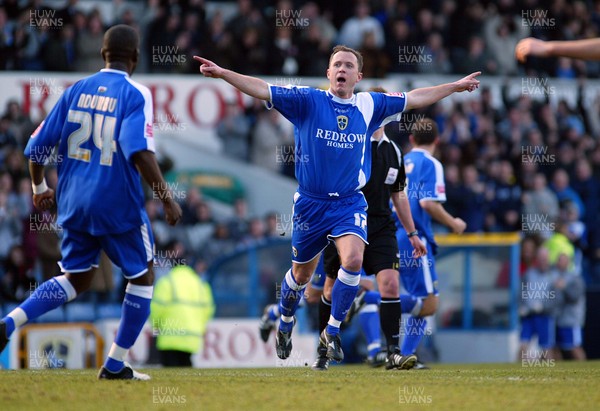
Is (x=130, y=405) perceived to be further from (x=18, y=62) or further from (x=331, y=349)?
(x=18, y=62)

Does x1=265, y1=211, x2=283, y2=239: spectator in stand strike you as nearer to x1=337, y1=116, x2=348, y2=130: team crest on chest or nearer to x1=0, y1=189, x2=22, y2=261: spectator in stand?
x1=0, y1=189, x2=22, y2=261: spectator in stand

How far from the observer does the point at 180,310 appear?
1412cm

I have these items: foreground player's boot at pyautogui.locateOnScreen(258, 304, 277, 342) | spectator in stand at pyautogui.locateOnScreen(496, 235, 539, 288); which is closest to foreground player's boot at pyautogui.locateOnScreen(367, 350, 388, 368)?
foreground player's boot at pyautogui.locateOnScreen(258, 304, 277, 342)

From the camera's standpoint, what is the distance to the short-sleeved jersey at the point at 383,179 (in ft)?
34.4

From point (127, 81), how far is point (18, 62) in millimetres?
11542

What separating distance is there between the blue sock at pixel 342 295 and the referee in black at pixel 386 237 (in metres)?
0.84

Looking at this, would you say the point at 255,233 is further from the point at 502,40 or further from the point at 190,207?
the point at 502,40

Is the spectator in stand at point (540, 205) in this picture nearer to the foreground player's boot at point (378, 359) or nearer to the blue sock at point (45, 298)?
the foreground player's boot at point (378, 359)

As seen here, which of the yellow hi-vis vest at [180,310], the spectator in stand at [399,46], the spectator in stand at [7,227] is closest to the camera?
the yellow hi-vis vest at [180,310]

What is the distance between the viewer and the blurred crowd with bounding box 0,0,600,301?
16906mm

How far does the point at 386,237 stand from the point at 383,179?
1.86 ft

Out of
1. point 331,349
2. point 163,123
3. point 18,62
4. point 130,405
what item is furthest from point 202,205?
point 130,405

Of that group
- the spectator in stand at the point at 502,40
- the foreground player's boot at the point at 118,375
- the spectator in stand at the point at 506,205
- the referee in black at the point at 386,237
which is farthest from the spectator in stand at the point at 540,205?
the foreground player's boot at the point at 118,375

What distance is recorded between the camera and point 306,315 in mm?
16281
